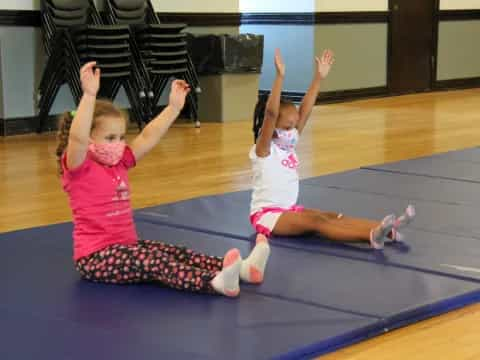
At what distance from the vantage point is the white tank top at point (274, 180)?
3.85m

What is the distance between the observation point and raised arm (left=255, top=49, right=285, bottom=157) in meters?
3.70

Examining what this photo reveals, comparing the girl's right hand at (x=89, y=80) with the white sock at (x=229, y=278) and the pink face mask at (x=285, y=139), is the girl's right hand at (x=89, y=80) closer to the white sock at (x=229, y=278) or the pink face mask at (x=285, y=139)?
the white sock at (x=229, y=278)

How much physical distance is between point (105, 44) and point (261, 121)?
3.24 meters

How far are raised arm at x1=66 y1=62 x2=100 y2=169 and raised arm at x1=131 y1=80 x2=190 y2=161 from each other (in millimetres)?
256

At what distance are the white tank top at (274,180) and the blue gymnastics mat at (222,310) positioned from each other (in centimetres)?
34

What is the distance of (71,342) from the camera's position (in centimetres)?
260

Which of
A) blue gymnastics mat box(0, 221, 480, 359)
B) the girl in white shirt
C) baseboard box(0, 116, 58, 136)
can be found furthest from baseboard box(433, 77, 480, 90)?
blue gymnastics mat box(0, 221, 480, 359)

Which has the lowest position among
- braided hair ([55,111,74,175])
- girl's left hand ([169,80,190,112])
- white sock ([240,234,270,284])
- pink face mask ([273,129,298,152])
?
white sock ([240,234,270,284])


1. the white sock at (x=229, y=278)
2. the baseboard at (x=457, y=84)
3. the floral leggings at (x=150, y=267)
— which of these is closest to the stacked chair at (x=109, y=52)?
the floral leggings at (x=150, y=267)

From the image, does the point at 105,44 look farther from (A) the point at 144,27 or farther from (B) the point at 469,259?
(B) the point at 469,259

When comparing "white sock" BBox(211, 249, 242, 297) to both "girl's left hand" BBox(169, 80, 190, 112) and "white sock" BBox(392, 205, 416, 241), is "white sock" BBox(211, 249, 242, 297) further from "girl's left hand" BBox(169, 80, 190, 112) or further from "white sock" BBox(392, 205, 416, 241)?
"white sock" BBox(392, 205, 416, 241)

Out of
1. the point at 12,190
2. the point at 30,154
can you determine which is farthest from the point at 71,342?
the point at 30,154

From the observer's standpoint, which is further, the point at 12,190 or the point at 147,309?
the point at 12,190

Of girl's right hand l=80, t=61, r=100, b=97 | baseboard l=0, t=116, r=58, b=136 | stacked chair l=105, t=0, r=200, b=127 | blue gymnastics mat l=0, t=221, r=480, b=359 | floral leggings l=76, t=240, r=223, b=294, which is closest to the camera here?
blue gymnastics mat l=0, t=221, r=480, b=359
